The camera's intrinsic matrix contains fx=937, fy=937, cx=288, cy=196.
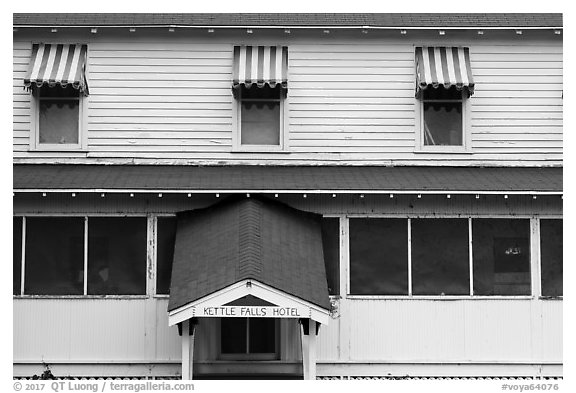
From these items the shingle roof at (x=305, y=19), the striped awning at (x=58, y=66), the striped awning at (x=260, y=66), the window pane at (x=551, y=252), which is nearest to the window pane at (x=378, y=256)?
the window pane at (x=551, y=252)

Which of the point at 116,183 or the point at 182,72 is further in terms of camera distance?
the point at 182,72

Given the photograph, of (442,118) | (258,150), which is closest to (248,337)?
(258,150)

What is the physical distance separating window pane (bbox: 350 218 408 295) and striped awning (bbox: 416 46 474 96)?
10.2ft

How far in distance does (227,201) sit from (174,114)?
277cm

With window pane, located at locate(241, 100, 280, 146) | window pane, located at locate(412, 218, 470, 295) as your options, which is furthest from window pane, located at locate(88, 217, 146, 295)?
window pane, located at locate(412, 218, 470, 295)

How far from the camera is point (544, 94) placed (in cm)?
2042

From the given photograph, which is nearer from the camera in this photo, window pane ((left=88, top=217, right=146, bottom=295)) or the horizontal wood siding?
window pane ((left=88, top=217, right=146, bottom=295))

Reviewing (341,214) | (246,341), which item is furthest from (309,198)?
(246,341)

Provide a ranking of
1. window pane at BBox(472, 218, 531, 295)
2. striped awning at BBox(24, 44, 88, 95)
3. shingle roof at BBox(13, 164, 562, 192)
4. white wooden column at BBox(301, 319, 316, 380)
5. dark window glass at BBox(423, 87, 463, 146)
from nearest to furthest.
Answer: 1. white wooden column at BBox(301, 319, 316, 380)
2. shingle roof at BBox(13, 164, 562, 192)
3. window pane at BBox(472, 218, 531, 295)
4. striped awning at BBox(24, 44, 88, 95)
5. dark window glass at BBox(423, 87, 463, 146)

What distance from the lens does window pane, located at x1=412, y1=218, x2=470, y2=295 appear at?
19016 mm

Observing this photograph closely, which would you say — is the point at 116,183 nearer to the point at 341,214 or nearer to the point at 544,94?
the point at 341,214

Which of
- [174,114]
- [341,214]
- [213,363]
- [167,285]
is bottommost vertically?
[213,363]

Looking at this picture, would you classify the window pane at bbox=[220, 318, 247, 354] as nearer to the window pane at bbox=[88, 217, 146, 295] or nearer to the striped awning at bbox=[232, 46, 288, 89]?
the window pane at bbox=[88, 217, 146, 295]

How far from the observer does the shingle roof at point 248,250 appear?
648 inches
